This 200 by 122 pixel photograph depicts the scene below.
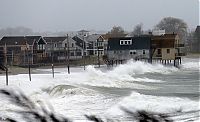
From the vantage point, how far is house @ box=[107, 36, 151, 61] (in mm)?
65181

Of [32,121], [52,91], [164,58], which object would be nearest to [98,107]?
[52,91]

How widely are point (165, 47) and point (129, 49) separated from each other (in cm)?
601

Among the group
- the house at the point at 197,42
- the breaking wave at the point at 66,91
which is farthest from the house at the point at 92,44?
the breaking wave at the point at 66,91

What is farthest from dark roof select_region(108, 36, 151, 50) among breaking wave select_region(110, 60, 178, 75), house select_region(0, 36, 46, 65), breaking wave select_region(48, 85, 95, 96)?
breaking wave select_region(48, 85, 95, 96)

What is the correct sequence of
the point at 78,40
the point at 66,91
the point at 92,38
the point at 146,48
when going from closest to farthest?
the point at 66,91 → the point at 146,48 → the point at 78,40 → the point at 92,38

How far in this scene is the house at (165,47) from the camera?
63375 mm

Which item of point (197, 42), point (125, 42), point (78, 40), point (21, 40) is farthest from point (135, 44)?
point (197, 42)

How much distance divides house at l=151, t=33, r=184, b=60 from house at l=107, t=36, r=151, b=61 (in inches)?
45.4

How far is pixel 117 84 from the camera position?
110 ft

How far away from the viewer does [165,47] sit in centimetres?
6384

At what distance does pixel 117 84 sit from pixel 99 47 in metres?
47.5

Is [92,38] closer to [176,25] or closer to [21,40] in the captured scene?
[21,40]

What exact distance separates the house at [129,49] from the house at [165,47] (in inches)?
45.4

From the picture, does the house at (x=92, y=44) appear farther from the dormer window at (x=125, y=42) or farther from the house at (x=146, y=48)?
the dormer window at (x=125, y=42)
